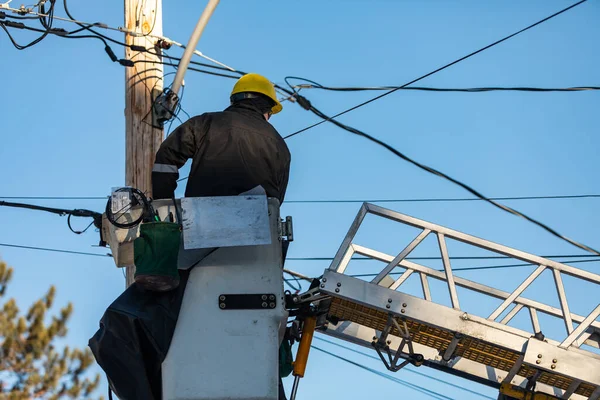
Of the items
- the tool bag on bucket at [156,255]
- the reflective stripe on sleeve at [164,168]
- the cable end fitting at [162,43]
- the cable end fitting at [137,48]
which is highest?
the cable end fitting at [162,43]

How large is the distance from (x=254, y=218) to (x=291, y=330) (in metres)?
1.52

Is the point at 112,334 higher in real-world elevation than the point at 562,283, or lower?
lower

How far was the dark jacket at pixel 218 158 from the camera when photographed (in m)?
7.62

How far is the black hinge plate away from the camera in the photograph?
7141mm

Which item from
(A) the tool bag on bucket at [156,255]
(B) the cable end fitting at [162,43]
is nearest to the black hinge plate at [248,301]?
(A) the tool bag on bucket at [156,255]

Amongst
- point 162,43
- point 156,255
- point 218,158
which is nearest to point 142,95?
point 162,43

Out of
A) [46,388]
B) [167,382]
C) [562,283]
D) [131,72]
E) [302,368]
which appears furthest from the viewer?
[46,388]

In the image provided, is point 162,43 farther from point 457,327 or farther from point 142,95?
point 457,327

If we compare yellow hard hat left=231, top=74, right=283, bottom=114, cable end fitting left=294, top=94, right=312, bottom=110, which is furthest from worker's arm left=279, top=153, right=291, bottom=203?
cable end fitting left=294, top=94, right=312, bottom=110

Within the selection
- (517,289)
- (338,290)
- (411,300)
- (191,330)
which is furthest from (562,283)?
(191,330)

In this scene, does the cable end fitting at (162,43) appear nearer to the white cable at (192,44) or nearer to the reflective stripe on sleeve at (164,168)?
the white cable at (192,44)

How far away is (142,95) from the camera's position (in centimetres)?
908

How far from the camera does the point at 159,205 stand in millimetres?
7473

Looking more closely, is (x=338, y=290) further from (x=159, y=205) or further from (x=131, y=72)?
(x=131, y=72)
